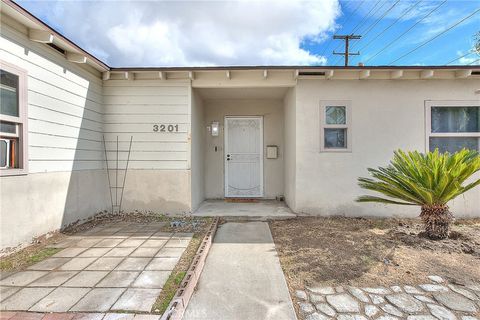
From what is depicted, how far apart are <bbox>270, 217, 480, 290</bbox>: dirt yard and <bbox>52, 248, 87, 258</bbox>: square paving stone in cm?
270

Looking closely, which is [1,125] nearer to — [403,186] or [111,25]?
[111,25]

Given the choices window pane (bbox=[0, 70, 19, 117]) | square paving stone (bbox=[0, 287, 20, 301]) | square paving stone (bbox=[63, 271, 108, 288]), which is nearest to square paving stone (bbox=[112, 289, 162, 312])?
square paving stone (bbox=[63, 271, 108, 288])

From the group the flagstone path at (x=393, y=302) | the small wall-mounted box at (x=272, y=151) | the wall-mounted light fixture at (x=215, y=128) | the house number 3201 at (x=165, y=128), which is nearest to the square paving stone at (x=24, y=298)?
the flagstone path at (x=393, y=302)

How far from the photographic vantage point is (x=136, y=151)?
17.4 feet

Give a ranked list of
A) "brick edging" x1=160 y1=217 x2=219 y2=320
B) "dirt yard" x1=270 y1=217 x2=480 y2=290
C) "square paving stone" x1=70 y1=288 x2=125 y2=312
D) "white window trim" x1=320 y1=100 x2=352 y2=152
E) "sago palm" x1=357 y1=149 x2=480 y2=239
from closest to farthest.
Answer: "brick edging" x1=160 y1=217 x2=219 y2=320, "square paving stone" x1=70 y1=288 x2=125 y2=312, "dirt yard" x1=270 y1=217 x2=480 y2=290, "sago palm" x1=357 y1=149 x2=480 y2=239, "white window trim" x1=320 y1=100 x2=352 y2=152

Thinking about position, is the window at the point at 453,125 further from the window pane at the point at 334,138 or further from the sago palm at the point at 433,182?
the window pane at the point at 334,138

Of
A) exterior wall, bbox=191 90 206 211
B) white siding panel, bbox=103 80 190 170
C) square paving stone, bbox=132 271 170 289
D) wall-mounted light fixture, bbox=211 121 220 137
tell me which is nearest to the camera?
square paving stone, bbox=132 271 170 289

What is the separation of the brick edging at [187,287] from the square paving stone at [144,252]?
610 millimetres

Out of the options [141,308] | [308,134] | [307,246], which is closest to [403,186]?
[307,246]

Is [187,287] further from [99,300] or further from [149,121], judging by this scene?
[149,121]

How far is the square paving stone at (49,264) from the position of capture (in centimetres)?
289

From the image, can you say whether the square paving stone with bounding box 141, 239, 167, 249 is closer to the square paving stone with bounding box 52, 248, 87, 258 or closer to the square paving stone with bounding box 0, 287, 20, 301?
the square paving stone with bounding box 52, 248, 87, 258

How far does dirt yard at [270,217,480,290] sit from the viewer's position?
2.69 metres

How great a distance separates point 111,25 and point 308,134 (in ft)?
17.9
